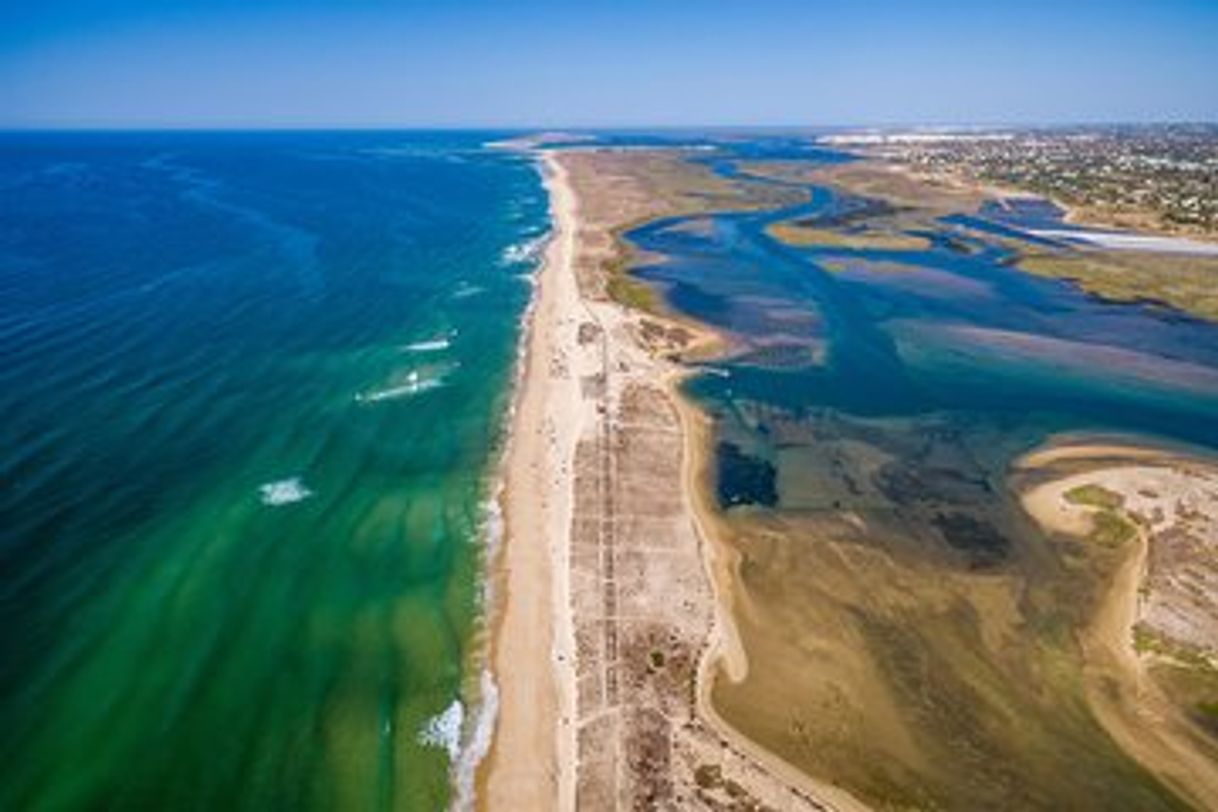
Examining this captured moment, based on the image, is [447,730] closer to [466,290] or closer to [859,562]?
[859,562]

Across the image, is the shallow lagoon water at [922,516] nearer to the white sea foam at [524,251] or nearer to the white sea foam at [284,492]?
the white sea foam at [524,251]

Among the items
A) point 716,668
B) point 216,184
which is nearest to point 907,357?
point 716,668

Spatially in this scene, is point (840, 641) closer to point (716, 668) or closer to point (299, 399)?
point (716, 668)

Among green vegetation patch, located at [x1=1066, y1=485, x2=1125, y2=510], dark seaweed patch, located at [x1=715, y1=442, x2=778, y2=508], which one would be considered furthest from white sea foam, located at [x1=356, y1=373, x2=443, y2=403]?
green vegetation patch, located at [x1=1066, y1=485, x2=1125, y2=510]

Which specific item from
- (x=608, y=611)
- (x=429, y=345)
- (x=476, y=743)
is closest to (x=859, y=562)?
(x=608, y=611)

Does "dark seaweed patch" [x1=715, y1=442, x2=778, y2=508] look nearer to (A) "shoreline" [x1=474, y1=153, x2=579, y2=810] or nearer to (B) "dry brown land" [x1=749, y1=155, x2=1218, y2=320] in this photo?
(A) "shoreline" [x1=474, y1=153, x2=579, y2=810]

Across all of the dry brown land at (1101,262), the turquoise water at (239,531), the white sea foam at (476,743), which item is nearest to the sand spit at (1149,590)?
the white sea foam at (476,743)

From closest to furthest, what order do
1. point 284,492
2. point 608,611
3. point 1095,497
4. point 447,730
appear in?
point 447,730 → point 608,611 → point 284,492 → point 1095,497
